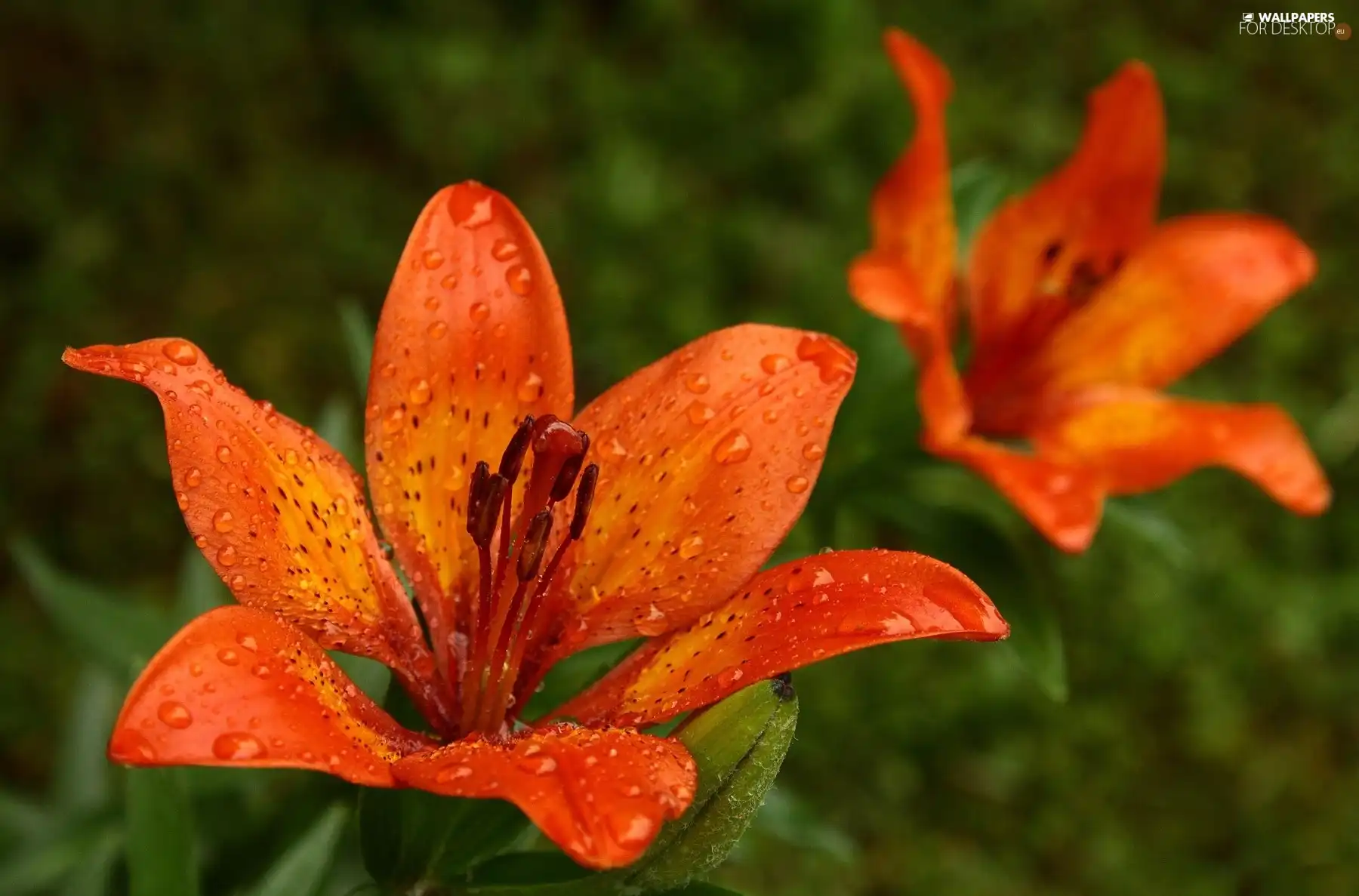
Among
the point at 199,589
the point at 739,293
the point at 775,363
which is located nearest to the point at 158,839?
the point at 775,363

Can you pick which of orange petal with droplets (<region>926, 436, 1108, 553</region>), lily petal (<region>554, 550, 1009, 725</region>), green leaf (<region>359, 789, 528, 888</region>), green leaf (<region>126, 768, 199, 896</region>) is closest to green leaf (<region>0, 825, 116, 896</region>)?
green leaf (<region>126, 768, 199, 896</region>)

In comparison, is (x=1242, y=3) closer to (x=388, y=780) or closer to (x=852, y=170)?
(x=852, y=170)

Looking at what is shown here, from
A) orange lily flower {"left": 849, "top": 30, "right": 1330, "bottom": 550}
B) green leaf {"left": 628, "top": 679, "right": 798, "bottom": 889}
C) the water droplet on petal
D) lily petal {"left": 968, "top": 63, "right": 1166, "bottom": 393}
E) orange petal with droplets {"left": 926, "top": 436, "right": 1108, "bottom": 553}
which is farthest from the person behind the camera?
lily petal {"left": 968, "top": 63, "right": 1166, "bottom": 393}

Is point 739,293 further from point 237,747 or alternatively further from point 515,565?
point 237,747

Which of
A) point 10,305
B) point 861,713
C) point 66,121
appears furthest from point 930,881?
point 66,121

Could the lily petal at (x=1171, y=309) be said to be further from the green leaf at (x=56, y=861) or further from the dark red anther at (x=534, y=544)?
the green leaf at (x=56, y=861)

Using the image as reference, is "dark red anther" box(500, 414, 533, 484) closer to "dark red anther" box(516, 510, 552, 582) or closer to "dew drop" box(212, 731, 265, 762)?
"dark red anther" box(516, 510, 552, 582)
